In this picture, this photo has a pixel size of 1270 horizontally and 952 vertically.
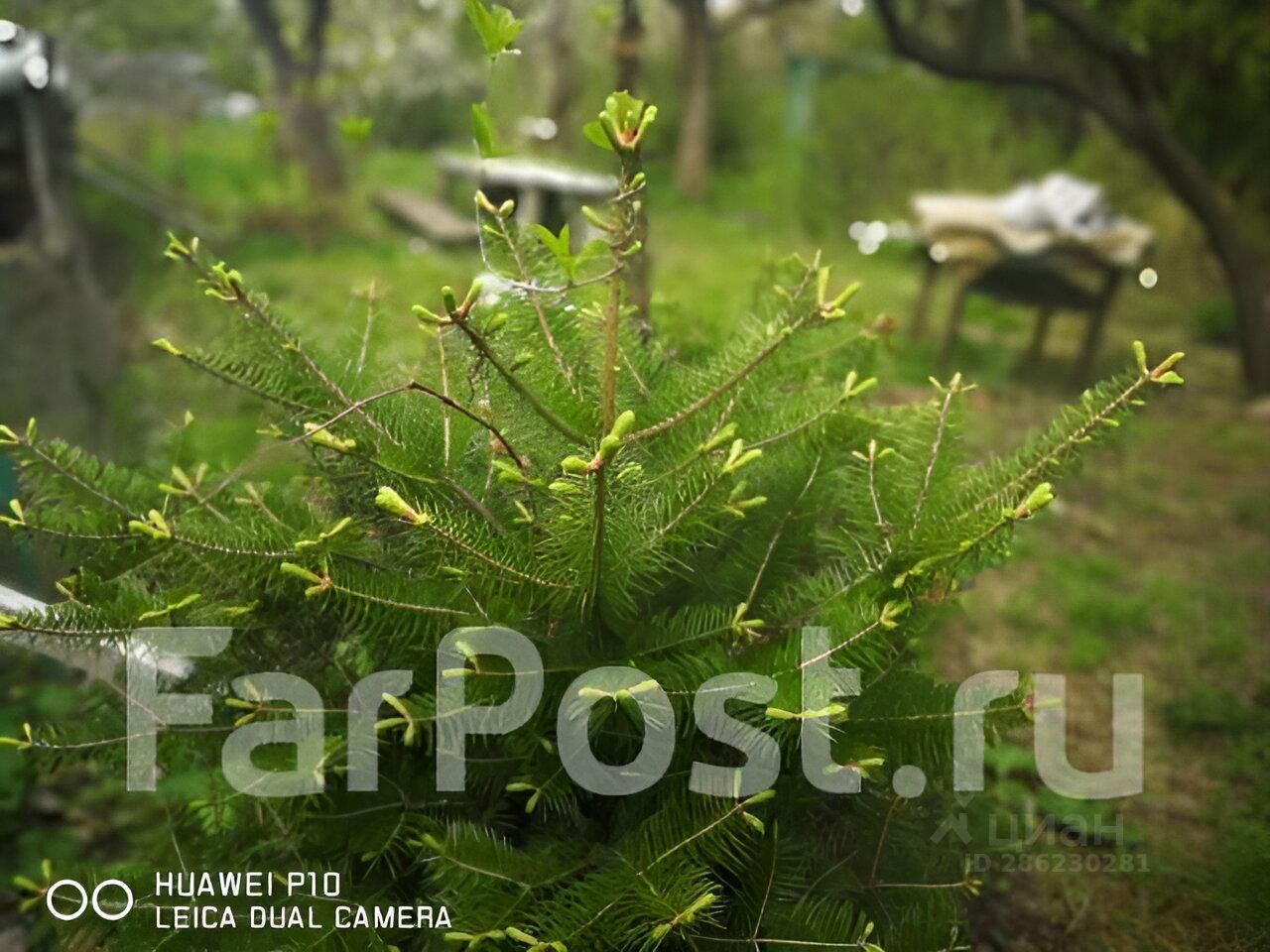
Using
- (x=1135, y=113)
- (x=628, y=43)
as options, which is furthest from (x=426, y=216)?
(x=628, y=43)

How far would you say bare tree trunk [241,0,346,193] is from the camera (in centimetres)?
559

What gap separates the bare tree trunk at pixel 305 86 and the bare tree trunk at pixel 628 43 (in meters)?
3.37

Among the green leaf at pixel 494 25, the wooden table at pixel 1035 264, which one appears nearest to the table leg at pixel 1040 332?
the wooden table at pixel 1035 264

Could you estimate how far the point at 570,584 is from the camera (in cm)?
89

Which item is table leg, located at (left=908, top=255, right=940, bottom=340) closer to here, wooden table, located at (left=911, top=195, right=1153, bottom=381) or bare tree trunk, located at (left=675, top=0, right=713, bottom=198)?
wooden table, located at (left=911, top=195, right=1153, bottom=381)

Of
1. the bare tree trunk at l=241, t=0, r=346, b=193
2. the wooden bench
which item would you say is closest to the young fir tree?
the bare tree trunk at l=241, t=0, r=346, b=193

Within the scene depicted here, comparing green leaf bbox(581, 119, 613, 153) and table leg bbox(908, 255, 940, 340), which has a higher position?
table leg bbox(908, 255, 940, 340)

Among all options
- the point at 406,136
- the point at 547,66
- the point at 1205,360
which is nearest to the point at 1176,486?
the point at 1205,360

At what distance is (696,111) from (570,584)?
27.0ft

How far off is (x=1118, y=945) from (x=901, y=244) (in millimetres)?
4956

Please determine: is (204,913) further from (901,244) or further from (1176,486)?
(901,244)

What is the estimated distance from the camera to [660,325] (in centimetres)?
139

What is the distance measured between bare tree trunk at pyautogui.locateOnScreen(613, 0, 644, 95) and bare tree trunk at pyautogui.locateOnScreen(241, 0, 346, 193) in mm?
3365

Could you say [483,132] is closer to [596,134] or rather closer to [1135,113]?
[596,134]
